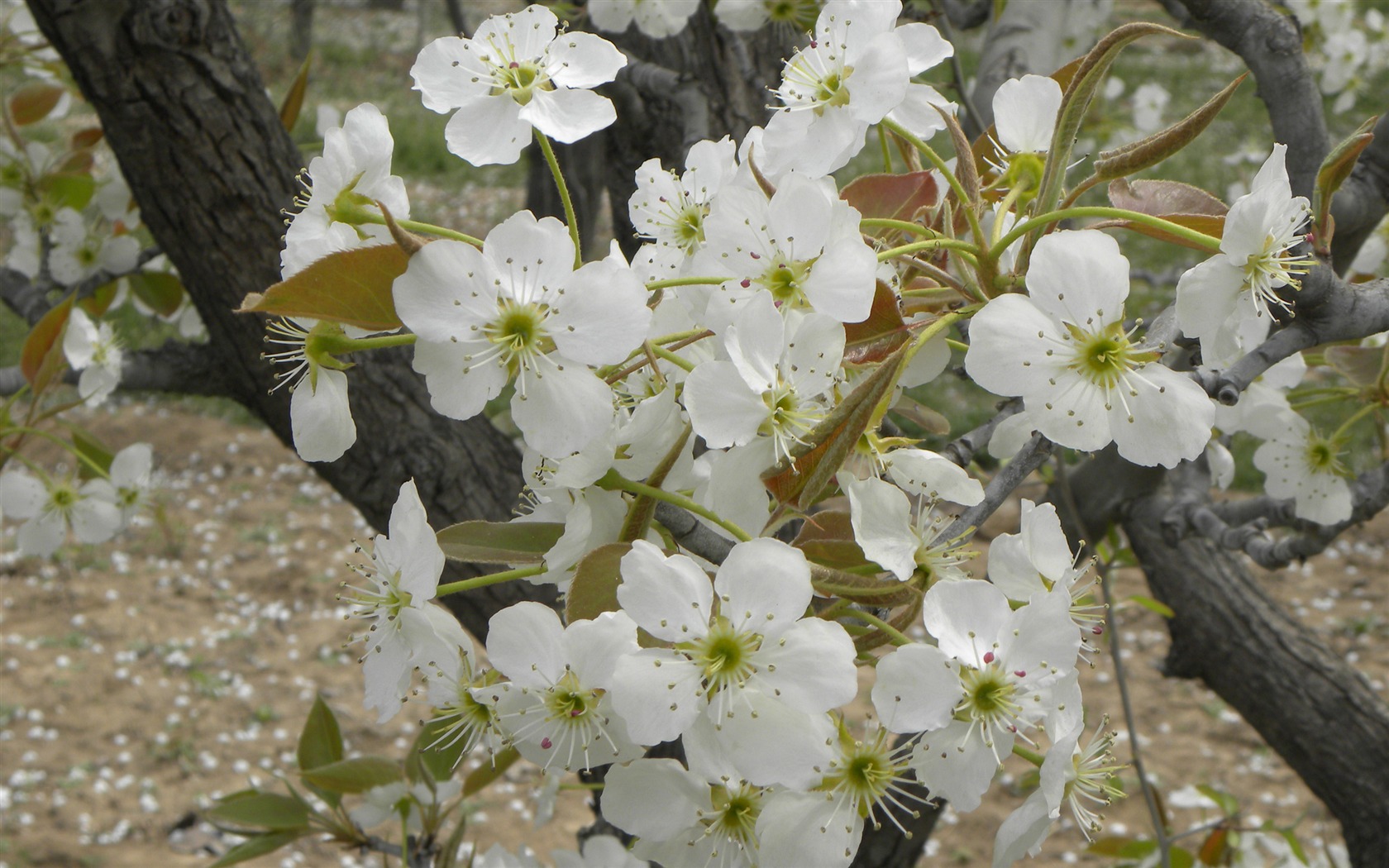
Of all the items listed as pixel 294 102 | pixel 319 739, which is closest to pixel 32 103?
pixel 294 102

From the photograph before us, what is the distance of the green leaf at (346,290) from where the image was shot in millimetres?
648

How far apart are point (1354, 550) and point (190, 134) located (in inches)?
170

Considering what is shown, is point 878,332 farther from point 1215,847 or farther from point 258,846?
point 1215,847

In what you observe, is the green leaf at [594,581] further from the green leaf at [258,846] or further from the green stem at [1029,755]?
the green leaf at [258,846]

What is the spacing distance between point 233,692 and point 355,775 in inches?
99.5

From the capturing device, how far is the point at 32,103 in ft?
7.66

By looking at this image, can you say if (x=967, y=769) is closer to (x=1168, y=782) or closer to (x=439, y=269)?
(x=439, y=269)

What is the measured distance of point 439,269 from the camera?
0.64 m

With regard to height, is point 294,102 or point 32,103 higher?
point 294,102

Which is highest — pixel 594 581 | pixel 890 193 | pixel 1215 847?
pixel 890 193

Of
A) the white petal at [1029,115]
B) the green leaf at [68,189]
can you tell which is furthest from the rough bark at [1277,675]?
the green leaf at [68,189]

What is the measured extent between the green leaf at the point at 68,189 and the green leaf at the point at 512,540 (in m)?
1.75

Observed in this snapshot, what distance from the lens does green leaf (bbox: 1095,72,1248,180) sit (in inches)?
30.0

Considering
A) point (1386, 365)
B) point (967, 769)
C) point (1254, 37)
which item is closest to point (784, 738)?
point (967, 769)
